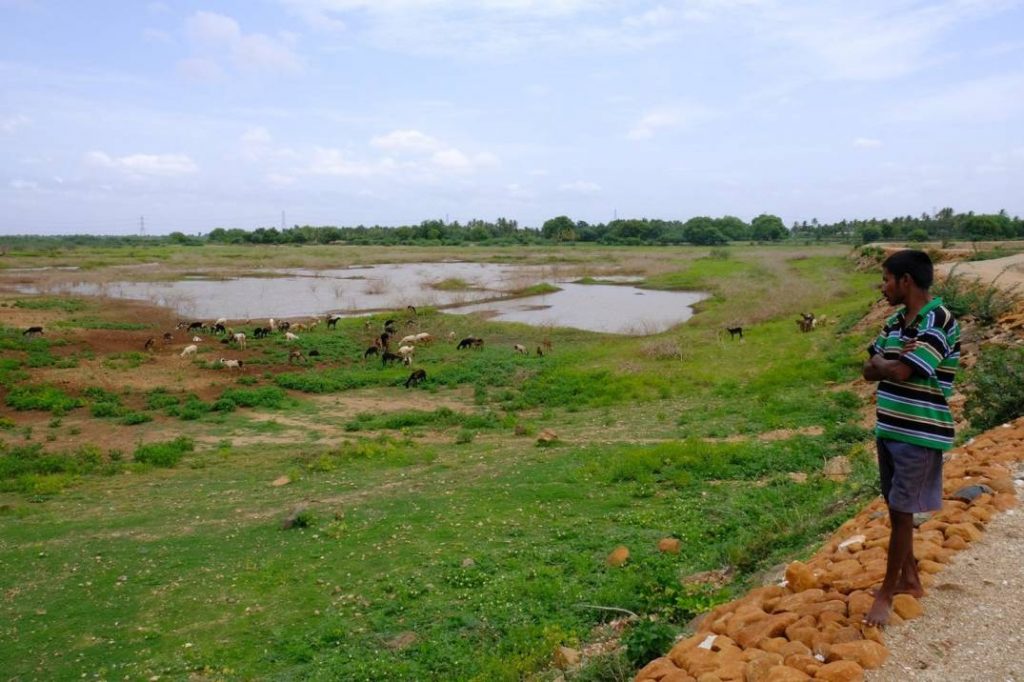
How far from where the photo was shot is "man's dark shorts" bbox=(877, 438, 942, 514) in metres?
4.17

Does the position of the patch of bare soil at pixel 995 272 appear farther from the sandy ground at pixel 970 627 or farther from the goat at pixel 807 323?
the sandy ground at pixel 970 627

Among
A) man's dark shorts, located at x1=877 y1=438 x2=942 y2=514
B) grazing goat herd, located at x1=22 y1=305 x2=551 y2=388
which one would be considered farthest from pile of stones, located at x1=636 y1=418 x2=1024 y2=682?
grazing goat herd, located at x1=22 y1=305 x2=551 y2=388

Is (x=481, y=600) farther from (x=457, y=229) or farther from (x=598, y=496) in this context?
(x=457, y=229)

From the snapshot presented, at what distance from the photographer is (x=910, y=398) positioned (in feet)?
13.6

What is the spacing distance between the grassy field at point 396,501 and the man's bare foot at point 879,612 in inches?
74.6

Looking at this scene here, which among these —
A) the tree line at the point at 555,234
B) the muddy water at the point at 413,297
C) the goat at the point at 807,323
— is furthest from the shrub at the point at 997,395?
the tree line at the point at 555,234

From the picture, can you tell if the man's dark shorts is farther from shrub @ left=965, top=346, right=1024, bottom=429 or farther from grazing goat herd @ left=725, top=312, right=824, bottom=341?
grazing goat herd @ left=725, top=312, right=824, bottom=341

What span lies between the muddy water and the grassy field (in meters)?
13.1

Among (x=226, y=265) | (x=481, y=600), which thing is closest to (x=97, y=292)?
(x=226, y=265)

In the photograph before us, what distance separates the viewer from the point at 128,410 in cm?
1927

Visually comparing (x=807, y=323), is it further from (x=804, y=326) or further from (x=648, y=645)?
(x=648, y=645)

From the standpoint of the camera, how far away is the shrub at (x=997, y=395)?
8.74m

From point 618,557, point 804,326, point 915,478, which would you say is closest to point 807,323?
point 804,326

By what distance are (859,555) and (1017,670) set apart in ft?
5.59
